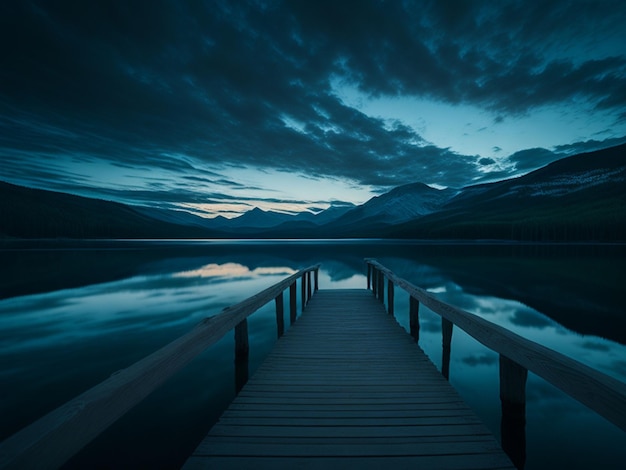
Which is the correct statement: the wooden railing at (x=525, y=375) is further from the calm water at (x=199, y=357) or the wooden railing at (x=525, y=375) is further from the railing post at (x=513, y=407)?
the calm water at (x=199, y=357)

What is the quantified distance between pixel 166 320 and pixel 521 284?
20108 mm

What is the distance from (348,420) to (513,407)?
2.20 metres

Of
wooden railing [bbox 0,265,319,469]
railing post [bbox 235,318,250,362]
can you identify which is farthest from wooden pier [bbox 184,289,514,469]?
wooden railing [bbox 0,265,319,469]

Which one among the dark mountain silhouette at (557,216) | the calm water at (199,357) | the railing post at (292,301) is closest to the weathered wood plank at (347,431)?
the calm water at (199,357)

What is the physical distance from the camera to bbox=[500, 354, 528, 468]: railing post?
3521 mm

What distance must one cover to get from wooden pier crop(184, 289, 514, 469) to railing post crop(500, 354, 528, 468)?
65 cm

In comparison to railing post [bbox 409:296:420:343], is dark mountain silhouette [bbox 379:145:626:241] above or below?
above

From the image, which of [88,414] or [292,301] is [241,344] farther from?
[88,414]

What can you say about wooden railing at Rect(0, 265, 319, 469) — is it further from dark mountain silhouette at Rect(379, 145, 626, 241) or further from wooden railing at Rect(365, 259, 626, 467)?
dark mountain silhouette at Rect(379, 145, 626, 241)

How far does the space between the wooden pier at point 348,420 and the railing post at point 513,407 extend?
0.65 m

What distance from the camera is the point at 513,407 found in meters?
3.64

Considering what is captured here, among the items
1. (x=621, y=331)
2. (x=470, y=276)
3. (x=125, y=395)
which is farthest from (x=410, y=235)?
(x=125, y=395)

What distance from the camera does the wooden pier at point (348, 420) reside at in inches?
100

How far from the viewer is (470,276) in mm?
22344
